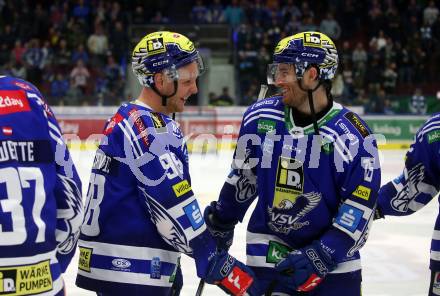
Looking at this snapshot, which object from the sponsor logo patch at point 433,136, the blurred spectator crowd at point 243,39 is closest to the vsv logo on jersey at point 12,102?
the sponsor logo patch at point 433,136

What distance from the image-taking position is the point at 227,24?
58.5 feet

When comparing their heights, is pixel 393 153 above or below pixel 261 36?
below

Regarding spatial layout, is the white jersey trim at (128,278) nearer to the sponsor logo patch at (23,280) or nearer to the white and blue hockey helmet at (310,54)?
the sponsor logo patch at (23,280)

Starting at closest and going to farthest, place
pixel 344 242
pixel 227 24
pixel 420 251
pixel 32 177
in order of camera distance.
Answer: pixel 32 177, pixel 344 242, pixel 420 251, pixel 227 24

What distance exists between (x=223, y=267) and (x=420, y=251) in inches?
151

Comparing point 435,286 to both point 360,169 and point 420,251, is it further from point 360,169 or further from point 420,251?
point 420,251

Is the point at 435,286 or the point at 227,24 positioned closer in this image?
the point at 435,286

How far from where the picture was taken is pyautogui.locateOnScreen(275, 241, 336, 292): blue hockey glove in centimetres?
277

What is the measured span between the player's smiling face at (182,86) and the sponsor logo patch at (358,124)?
1.99 ft

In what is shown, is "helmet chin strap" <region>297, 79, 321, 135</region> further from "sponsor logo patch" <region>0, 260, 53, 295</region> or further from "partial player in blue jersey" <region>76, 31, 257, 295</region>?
"sponsor logo patch" <region>0, 260, 53, 295</region>

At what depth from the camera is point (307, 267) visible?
2762 millimetres

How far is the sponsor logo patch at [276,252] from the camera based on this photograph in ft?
9.61

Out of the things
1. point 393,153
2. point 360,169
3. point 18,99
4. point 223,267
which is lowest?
point 393,153

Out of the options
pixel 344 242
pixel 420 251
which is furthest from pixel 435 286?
pixel 420 251
